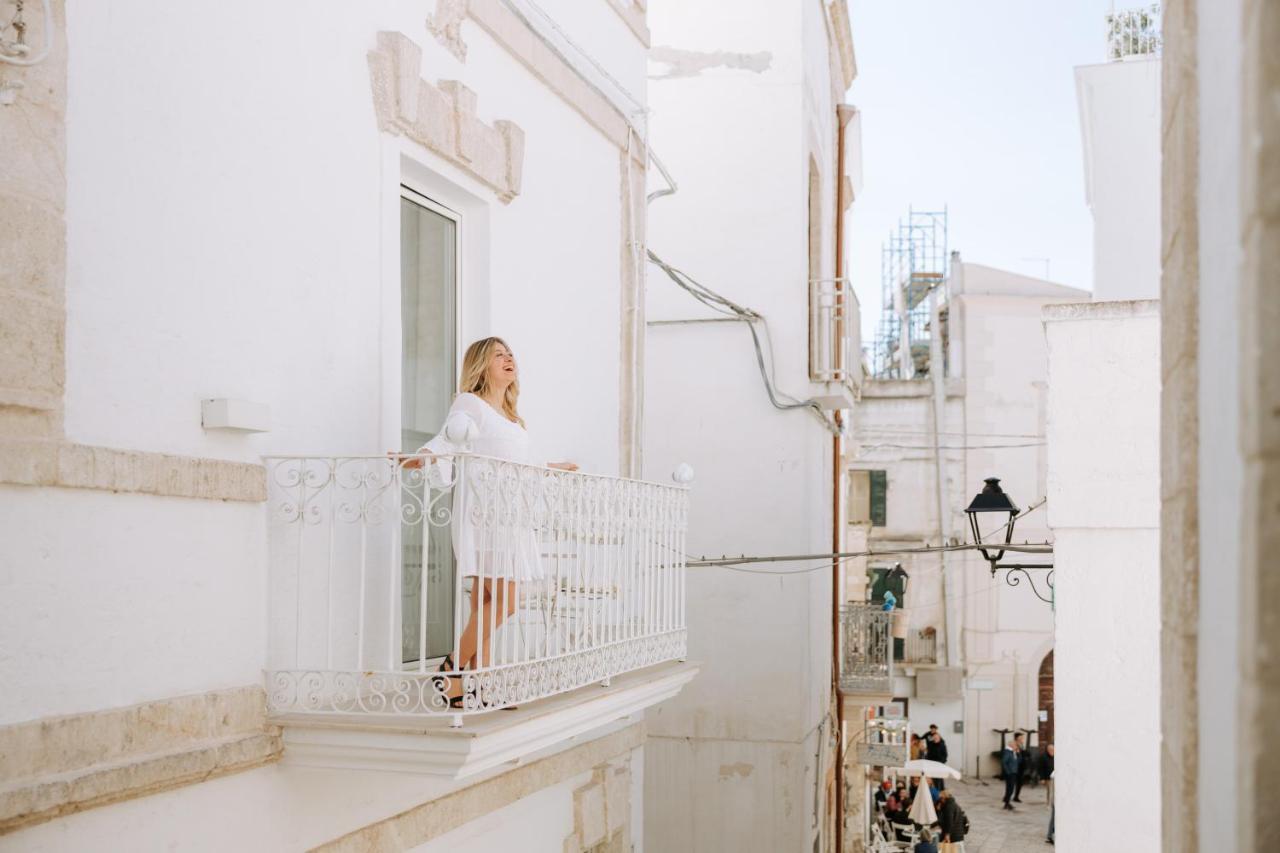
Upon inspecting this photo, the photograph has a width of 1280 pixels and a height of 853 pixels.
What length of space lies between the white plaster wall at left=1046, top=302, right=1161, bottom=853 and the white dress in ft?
10.1

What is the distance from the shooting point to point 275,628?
5.02 m

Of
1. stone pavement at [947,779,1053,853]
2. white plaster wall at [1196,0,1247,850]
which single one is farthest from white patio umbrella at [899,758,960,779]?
white plaster wall at [1196,0,1247,850]

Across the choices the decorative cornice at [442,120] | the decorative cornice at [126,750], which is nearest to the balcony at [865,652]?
the decorative cornice at [442,120]

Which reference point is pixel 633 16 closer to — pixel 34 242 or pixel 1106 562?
pixel 1106 562

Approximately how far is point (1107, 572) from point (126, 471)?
5046 mm

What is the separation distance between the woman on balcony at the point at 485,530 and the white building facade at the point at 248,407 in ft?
0.88

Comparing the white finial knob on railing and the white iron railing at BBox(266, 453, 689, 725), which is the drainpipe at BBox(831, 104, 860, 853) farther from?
the white finial knob on railing

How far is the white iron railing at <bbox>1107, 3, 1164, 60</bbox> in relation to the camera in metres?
11.3

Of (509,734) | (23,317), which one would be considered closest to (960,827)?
(509,734)

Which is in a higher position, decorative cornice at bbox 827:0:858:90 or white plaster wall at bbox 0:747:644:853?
decorative cornice at bbox 827:0:858:90

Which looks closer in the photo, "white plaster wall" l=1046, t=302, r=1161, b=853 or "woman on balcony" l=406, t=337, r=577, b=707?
"woman on balcony" l=406, t=337, r=577, b=707

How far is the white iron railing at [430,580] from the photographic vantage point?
496 cm

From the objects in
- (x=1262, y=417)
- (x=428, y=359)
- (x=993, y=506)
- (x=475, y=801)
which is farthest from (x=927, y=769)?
(x=1262, y=417)

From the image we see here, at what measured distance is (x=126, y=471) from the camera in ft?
13.9
